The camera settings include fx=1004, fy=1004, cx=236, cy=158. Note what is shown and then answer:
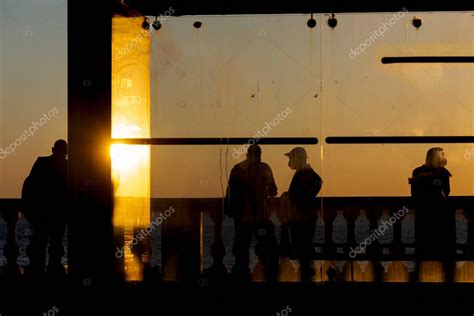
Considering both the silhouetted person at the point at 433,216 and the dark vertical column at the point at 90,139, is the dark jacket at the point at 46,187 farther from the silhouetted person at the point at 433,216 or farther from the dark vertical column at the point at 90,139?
the silhouetted person at the point at 433,216

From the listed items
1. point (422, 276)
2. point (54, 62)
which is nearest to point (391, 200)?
point (422, 276)

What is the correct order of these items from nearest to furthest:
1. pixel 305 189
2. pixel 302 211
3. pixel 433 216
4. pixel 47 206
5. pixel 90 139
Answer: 1. pixel 90 139
2. pixel 305 189
3. pixel 302 211
4. pixel 433 216
5. pixel 47 206

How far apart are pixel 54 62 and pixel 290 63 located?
2.46m

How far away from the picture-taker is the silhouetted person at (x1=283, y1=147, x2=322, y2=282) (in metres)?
8.07

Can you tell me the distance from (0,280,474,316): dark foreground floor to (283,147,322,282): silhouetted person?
0.24 meters

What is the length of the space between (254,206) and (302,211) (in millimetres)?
399

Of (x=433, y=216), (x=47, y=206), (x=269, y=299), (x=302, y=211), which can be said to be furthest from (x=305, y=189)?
(x=47, y=206)

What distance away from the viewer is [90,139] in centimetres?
791

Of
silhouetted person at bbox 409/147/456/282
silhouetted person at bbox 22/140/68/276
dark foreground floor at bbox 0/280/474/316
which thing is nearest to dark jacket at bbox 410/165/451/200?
silhouetted person at bbox 409/147/456/282

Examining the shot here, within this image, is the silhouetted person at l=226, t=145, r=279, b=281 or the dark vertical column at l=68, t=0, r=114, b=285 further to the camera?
the silhouetted person at l=226, t=145, r=279, b=281

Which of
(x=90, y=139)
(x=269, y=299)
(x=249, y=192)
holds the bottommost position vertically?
(x=269, y=299)

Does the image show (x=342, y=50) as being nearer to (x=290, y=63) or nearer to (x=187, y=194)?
(x=290, y=63)

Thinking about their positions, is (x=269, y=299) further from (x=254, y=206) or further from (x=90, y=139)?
(x=90, y=139)

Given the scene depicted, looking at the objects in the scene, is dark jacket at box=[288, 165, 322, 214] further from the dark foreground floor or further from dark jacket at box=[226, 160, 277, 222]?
the dark foreground floor
